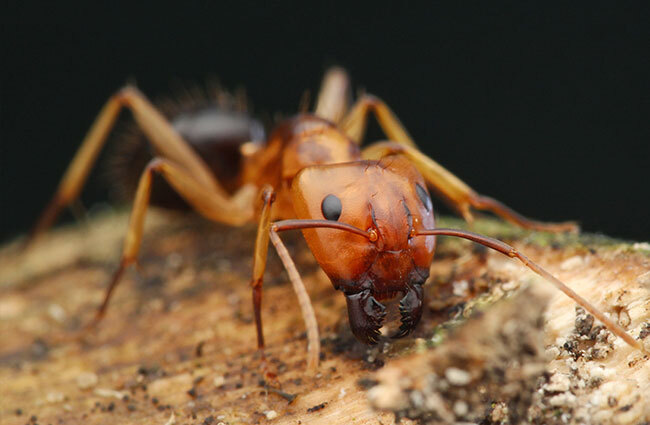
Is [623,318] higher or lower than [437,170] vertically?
lower

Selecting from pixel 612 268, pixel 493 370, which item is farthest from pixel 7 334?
pixel 612 268

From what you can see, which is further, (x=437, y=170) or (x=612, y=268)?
(x=437, y=170)

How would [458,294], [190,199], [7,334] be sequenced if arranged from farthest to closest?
[190,199], [7,334], [458,294]

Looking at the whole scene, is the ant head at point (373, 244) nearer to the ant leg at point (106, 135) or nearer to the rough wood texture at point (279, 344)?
the rough wood texture at point (279, 344)

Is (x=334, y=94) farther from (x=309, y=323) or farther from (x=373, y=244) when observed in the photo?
(x=309, y=323)

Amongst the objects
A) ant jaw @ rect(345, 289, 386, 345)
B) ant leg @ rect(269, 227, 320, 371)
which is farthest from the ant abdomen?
ant jaw @ rect(345, 289, 386, 345)

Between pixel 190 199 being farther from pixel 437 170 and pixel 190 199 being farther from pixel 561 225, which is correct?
pixel 561 225

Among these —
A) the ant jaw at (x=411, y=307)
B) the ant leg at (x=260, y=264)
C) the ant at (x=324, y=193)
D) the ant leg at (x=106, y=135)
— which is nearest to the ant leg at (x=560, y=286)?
the ant at (x=324, y=193)

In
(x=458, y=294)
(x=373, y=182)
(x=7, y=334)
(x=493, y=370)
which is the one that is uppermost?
(x=373, y=182)

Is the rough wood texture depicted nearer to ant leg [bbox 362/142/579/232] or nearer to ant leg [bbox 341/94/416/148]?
ant leg [bbox 362/142/579/232]
